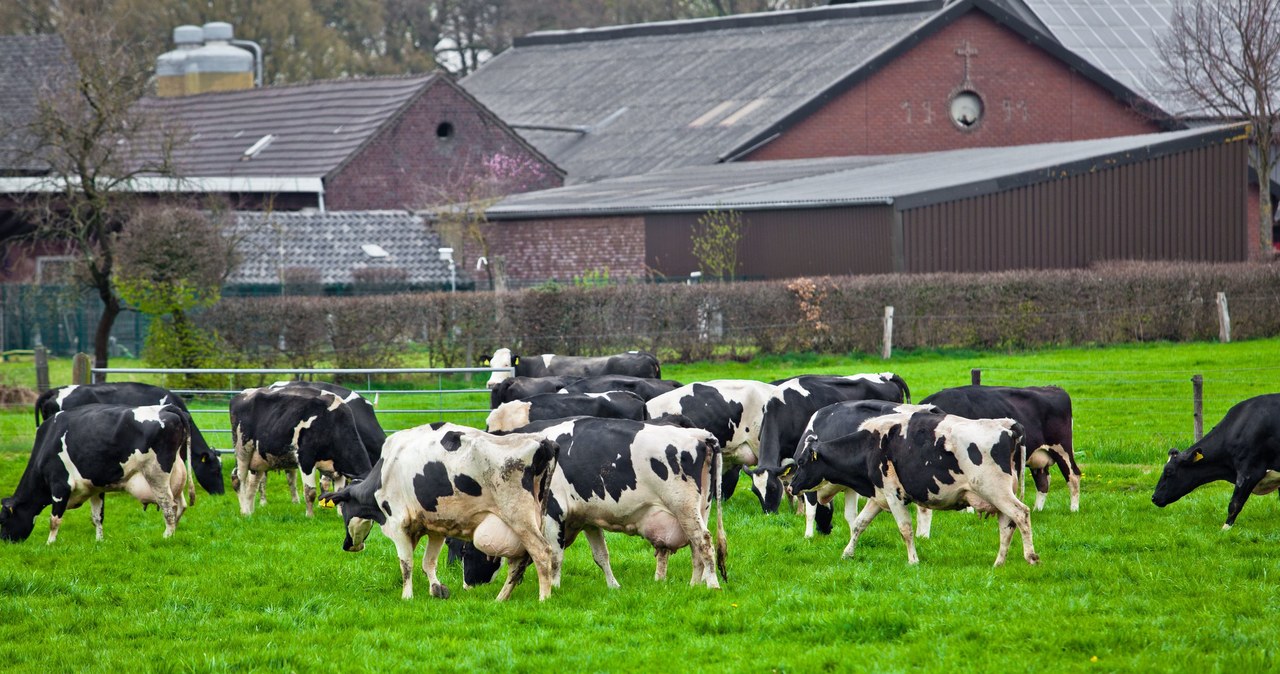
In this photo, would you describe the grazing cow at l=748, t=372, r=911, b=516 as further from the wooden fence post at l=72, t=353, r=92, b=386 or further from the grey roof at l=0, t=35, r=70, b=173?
the grey roof at l=0, t=35, r=70, b=173

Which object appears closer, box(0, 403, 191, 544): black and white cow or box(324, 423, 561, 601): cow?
box(324, 423, 561, 601): cow

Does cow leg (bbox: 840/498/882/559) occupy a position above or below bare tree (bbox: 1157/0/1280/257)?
below

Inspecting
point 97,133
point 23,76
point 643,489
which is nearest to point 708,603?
point 643,489

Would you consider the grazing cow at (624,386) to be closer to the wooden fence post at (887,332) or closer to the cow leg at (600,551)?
the cow leg at (600,551)

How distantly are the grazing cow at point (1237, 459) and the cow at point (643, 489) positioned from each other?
465 cm

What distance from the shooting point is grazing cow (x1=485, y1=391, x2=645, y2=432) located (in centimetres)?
1468

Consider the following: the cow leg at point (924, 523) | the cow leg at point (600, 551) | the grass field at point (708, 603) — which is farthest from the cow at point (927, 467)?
the cow leg at point (600, 551)

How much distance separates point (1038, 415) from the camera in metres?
14.7

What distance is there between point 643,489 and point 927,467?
7.23ft

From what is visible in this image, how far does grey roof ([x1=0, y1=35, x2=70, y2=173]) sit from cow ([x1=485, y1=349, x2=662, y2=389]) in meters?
19.6

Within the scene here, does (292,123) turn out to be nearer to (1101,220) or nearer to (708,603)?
(1101,220)

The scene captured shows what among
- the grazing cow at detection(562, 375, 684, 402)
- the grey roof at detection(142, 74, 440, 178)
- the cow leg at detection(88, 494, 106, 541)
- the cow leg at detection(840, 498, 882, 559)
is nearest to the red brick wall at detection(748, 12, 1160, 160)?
the grey roof at detection(142, 74, 440, 178)

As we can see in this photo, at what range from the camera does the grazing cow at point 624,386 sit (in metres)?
16.6

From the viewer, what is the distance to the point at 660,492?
11141 millimetres
